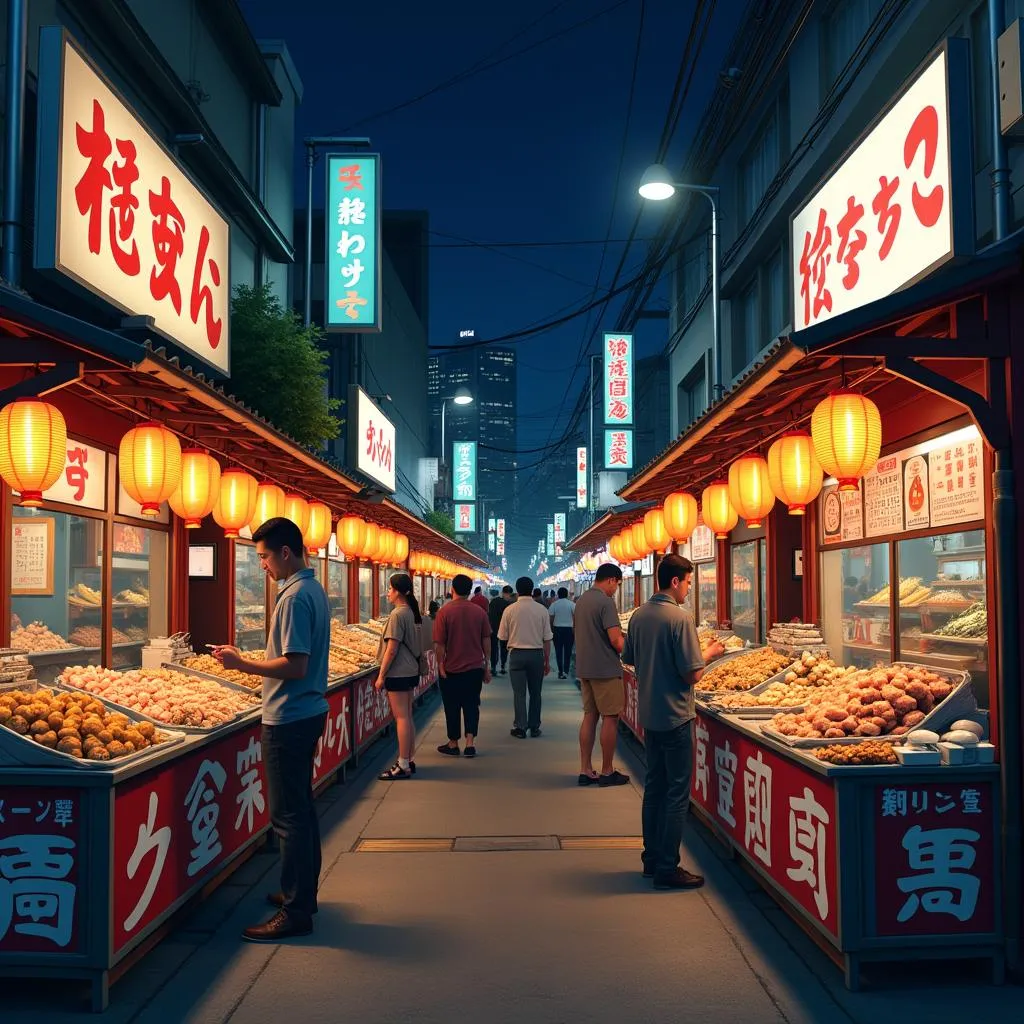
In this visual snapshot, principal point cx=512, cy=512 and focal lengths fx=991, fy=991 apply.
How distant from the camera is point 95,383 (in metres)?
7.43

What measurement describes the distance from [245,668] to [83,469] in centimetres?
432

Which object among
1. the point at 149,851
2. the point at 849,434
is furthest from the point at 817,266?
the point at 149,851

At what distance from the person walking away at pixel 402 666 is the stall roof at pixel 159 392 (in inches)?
71.7

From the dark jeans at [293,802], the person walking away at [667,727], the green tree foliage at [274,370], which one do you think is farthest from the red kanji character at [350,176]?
the dark jeans at [293,802]

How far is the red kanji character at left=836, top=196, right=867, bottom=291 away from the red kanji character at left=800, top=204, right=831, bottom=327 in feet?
1.18

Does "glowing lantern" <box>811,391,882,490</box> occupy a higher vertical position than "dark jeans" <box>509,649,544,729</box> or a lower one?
higher

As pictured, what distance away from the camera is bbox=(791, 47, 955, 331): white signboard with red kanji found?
6.43 m

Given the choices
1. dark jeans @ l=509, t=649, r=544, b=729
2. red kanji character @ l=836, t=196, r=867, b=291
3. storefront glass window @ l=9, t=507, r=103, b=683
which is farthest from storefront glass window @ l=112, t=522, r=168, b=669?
red kanji character @ l=836, t=196, r=867, b=291

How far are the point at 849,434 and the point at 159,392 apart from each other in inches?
189

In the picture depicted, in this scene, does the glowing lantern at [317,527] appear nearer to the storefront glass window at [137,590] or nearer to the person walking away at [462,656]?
the person walking away at [462,656]

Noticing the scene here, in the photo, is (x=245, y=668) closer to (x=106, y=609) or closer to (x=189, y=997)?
(x=189, y=997)

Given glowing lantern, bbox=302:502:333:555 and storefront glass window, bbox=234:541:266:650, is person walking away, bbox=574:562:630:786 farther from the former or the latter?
storefront glass window, bbox=234:541:266:650

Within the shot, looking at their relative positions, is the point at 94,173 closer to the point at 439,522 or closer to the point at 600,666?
the point at 600,666

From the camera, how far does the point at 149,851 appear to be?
5383 millimetres
